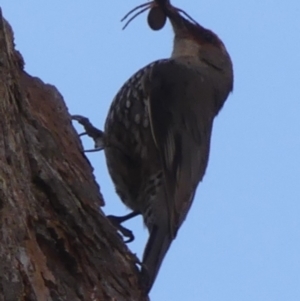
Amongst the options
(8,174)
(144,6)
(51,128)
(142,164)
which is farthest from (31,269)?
(144,6)

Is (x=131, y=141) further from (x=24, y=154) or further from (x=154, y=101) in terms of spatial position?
(x=24, y=154)

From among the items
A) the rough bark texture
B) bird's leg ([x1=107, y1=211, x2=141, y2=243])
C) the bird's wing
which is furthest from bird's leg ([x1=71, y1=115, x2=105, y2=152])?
the rough bark texture

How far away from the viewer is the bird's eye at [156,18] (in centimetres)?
635

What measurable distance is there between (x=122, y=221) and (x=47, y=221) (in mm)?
1462

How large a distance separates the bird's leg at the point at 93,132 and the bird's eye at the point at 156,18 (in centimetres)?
118

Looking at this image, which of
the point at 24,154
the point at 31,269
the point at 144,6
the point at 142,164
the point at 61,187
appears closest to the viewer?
the point at 31,269

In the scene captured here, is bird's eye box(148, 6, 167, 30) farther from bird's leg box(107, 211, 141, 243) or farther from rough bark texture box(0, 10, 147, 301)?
rough bark texture box(0, 10, 147, 301)

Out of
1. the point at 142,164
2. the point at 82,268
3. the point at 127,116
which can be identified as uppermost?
the point at 127,116

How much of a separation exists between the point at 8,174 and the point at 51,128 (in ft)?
4.48

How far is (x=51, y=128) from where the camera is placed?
172 inches

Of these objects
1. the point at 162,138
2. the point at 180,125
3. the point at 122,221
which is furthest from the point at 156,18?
the point at 122,221

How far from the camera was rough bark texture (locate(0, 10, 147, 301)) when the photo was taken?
9.36ft

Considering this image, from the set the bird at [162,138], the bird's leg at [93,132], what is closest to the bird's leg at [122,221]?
the bird at [162,138]

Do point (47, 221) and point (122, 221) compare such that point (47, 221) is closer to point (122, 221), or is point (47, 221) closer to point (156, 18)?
point (122, 221)
